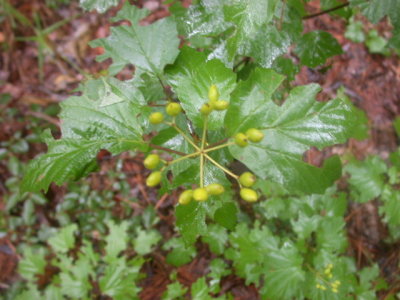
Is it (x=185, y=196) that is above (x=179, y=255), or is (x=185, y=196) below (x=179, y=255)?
above

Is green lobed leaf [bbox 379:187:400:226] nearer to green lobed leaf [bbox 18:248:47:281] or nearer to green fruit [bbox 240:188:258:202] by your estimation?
green fruit [bbox 240:188:258:202]

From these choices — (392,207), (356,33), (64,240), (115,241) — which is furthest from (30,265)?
(356,33)

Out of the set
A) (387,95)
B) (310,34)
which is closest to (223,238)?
(310,34)

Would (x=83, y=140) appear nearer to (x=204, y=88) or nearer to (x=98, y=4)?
(x=204, y=88)

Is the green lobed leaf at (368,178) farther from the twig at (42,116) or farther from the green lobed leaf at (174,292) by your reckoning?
the twig at (42,116)

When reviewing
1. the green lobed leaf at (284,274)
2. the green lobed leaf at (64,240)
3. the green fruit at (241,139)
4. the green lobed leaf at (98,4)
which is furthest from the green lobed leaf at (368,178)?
the green lobed leaf at (64,240)

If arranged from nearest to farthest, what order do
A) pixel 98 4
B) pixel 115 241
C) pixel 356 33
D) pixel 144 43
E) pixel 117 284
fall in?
1. pixel 98 4
2. pixel 144 43
3. pixel 117 284
4. pixel 115 241
5. pixel 356 33

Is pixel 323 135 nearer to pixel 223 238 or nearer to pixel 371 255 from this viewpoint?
pixel 223 238

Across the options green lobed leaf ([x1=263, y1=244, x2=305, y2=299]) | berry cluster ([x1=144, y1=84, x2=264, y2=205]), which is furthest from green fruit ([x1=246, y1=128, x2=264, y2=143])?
green lobed leaf ([x1=263, y1=244, x2=305, y2=299])
